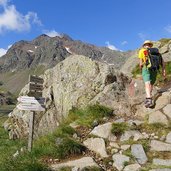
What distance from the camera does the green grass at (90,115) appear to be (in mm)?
14445

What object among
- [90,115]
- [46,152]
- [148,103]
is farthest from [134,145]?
[90,115]

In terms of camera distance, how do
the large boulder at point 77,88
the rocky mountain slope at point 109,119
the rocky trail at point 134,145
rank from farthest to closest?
1. the large boulder at point 77,88
2. the rocky mountain slope at point 109,119
3. the rocky trail at point 134,145

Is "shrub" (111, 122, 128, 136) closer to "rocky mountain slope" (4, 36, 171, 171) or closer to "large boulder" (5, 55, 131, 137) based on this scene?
"rocky mountain slope" (4, 36, 171, 171)

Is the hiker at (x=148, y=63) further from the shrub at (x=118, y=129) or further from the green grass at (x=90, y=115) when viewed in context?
the green grass at (x=90, y=115)

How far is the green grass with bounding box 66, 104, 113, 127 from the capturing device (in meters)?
14.4

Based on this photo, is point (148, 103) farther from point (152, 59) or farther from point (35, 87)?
point (35, 87)

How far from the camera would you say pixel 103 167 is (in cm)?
1110

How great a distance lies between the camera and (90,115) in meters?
14.9

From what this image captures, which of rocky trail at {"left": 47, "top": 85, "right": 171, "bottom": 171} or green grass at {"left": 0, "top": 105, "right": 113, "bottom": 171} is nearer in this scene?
green grass at {"left": 0, "top": 105, "right": 113, "bottom": 171}

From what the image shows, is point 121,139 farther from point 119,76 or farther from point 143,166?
point 119,76

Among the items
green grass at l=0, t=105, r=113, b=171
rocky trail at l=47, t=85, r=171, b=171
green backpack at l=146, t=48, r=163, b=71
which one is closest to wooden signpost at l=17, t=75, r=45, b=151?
green grass at l=0, t=105, r=113, b=171

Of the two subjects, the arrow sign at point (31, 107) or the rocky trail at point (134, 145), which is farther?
the arrow sign at point (31, 107)

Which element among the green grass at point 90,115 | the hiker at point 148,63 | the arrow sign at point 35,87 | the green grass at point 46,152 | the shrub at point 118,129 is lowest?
the green grass at point 46,152

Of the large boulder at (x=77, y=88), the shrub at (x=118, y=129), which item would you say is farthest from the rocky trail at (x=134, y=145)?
the large boulder at (x=77, y=88)
